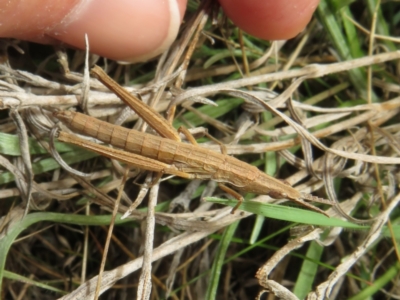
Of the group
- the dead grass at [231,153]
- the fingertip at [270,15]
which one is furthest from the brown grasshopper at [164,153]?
the fingertip at [270,15]

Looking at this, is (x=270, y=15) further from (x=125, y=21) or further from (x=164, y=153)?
(x=164, y=153)

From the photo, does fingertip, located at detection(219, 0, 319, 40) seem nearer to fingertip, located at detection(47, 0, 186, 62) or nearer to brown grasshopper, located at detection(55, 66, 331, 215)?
fingertip, located at detection(47, 0, 186, 62)

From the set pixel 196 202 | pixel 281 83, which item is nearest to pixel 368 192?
pixel 281 83

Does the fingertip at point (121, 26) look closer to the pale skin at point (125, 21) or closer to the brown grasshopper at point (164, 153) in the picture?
the pale skin at point (125, 21)

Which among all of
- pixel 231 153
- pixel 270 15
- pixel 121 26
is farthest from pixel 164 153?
pixel 270 15

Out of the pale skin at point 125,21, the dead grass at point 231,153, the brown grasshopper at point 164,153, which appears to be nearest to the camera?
the pale skin at point 125,21

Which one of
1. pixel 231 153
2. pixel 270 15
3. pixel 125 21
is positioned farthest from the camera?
pixel 231 153

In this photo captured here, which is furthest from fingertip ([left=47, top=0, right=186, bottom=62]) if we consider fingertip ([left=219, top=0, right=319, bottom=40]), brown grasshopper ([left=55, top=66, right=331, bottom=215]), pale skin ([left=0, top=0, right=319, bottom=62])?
fingertip ([left=219, top=0, right=319, bottom=40])
